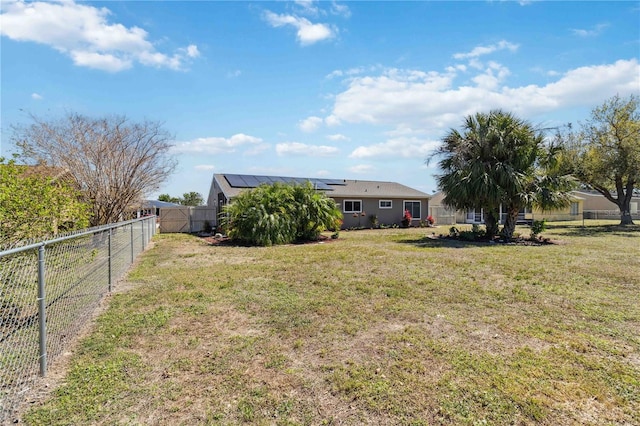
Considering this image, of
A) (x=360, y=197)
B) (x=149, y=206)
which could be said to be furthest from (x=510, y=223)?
(x=149, y=206)

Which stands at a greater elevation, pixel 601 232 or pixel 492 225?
pixel 492 225

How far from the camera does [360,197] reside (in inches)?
836

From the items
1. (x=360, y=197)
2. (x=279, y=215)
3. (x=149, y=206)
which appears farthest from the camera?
(x=360, y=197)

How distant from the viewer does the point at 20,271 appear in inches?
134

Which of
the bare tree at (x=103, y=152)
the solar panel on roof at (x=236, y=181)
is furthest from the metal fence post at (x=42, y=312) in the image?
the solar panel on roof at (x=236, y=181)

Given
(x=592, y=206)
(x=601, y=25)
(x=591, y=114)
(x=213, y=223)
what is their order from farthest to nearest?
(x=592, y=206) < (x=591, y=114) < (x=213, y=223) < (x=601, y=25)

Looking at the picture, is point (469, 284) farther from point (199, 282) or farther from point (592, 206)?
point (592, 206)

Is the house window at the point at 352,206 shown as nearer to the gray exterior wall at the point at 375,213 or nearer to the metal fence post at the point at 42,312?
the gray exterior wall at the point at 375,213

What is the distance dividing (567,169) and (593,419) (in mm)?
24046

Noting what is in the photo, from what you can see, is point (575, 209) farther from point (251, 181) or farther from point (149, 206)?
point (149, 206)

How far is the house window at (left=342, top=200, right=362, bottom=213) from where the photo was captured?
21031mm

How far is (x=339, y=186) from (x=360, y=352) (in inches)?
748

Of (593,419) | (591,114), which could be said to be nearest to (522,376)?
(593,419)

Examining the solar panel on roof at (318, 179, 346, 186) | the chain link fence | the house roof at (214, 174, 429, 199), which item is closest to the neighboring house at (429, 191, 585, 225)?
the house roof at (214, 174, 429, 199)
